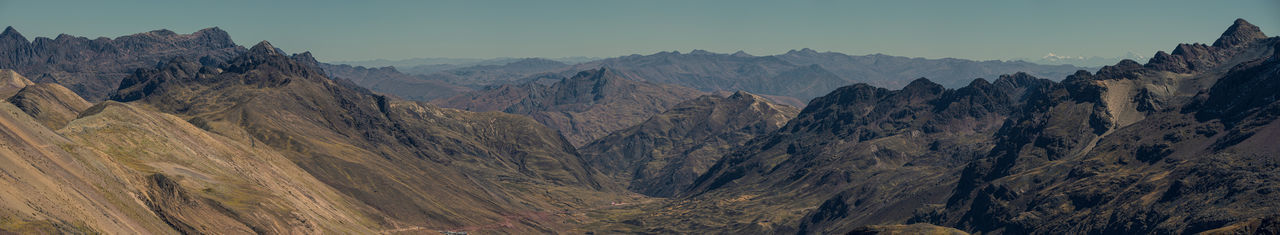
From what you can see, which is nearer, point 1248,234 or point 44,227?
point 44,227

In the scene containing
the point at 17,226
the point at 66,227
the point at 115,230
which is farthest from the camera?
the point at 115,230

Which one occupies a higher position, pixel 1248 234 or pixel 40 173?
pixel 40 173

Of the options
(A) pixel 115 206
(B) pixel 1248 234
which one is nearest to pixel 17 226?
(A) pixel 115 206

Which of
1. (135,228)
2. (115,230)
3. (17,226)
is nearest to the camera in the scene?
(17,226)

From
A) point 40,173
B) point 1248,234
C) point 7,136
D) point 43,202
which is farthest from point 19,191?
point 1248,234

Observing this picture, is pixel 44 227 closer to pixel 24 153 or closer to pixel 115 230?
pixel 115 230

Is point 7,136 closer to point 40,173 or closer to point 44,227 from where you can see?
point 40,173

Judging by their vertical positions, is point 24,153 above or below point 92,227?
above

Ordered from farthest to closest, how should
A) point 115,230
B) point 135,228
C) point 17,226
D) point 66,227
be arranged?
point 135,228, point 115,230, point 66,227, point 17,226

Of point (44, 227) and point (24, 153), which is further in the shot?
point (24, 153)
